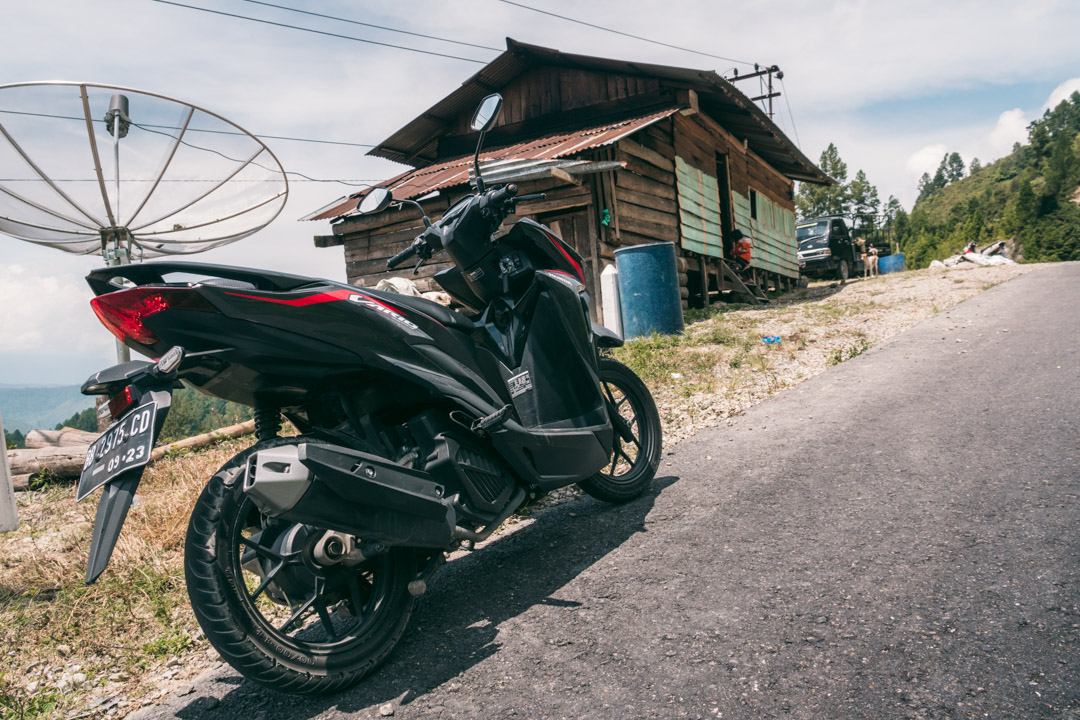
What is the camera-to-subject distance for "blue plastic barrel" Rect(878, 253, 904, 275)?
83.4ft

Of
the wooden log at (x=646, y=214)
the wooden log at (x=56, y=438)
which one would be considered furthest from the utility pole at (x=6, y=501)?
the wooden log at (x=646, y=214)

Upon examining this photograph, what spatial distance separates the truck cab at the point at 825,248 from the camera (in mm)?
22922

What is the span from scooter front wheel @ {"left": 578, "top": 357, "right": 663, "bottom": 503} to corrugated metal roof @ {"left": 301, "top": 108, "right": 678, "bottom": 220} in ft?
19.2

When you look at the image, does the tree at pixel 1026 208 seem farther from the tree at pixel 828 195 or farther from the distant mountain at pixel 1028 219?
the tree at pixel 828 195

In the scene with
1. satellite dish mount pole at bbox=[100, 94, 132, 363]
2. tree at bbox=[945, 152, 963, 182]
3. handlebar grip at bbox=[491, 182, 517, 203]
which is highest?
tree at bbox=[945, 152, 963, 182]

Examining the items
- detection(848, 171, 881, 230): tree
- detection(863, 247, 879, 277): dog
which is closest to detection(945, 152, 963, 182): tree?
detection(848, 171, 881, 230): tree

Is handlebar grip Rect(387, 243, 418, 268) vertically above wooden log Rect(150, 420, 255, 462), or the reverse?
handlebar grip Rect(387, 243, 418, 268)

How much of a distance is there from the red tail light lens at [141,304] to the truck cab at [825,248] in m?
23.4

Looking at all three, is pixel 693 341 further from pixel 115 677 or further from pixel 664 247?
pixel 115 677

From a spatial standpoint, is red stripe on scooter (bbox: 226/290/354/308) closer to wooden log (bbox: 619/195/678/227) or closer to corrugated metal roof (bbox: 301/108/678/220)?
corrugated metal roof (bbox: 301/108/678/220)

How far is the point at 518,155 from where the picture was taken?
1144cm

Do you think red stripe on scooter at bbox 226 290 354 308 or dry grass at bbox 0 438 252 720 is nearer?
red stripe on scooter at bbox 226 290 354 308

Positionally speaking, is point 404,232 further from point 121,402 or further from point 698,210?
point 121,402

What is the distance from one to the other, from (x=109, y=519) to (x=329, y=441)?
0.72 meters
